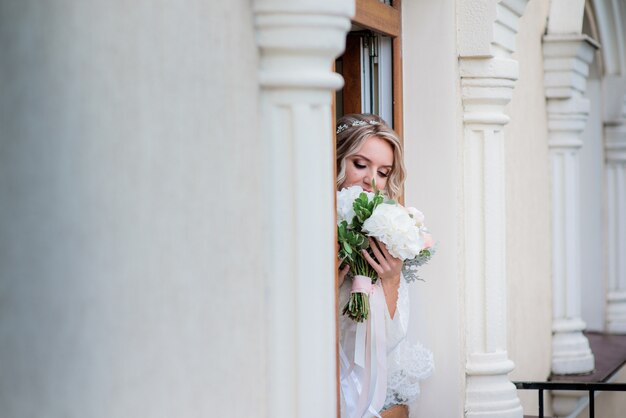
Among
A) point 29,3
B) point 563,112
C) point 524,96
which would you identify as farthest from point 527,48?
point 29,3

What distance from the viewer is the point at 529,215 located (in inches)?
299

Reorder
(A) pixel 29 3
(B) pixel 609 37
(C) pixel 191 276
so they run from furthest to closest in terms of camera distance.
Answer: (B) pixel 609 37 < (C) pixel 191 276 < (A) pixel 29 3

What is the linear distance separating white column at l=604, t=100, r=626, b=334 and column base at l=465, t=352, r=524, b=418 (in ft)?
15.2

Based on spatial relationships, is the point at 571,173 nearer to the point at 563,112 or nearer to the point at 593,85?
the point at 563,112

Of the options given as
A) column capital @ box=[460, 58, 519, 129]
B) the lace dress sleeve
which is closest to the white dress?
the lace dress sleeve

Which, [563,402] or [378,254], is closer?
[378,254]

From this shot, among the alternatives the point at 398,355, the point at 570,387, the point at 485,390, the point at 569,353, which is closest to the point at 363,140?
the point at 398,355

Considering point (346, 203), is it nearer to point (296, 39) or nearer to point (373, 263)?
point (373, 263)

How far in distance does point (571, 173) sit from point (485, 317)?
2.57m

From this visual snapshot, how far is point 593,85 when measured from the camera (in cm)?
1054

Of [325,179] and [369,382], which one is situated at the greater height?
[325,179]

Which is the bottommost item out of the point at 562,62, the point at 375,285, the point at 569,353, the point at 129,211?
the point at 569,353

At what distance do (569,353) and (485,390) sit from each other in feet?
7.60

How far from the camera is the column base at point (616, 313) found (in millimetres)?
10461
